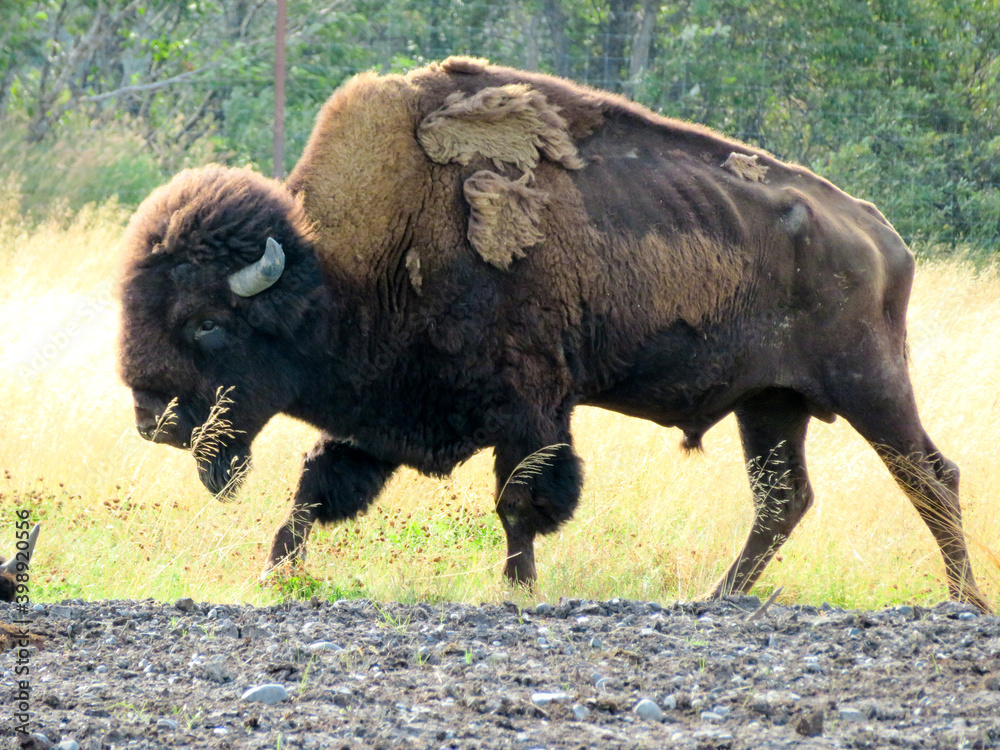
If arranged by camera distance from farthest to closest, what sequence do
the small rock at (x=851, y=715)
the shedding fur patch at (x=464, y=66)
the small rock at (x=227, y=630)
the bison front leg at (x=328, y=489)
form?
the shedding fur patch at (x=464, y=66) < the bison front leg at (x=328, y=489) < the small rock at (x=227, y=630) < the small rock at (x=851, y=715)

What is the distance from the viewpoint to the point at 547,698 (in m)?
2.80

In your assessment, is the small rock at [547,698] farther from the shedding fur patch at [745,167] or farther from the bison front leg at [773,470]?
the shedding fur patch at [745,167]

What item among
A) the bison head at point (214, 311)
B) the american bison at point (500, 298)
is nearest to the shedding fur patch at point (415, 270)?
the american bison at point (500, 298)

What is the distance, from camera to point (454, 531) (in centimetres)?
573

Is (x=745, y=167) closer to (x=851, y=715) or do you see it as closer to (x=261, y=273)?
(x=261, y=273)

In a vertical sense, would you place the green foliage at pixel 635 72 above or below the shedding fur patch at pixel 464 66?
below

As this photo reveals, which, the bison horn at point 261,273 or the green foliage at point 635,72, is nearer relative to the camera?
the bison horn at point 261,273

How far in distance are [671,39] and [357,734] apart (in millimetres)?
14469

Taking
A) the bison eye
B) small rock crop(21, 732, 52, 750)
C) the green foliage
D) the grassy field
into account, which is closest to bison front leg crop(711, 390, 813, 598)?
the grassy field

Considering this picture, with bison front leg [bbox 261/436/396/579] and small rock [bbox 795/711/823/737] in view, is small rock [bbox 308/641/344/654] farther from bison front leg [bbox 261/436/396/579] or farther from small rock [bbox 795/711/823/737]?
bison front leg [bbox 261/436/396/579]

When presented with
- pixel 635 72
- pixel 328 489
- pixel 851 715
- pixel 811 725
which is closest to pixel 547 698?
pixel 811 725

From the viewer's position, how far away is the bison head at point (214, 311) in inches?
183

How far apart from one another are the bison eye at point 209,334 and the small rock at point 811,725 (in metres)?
2.98

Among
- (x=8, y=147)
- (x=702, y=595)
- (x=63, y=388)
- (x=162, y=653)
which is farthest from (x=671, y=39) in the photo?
(x=162, y=653)
